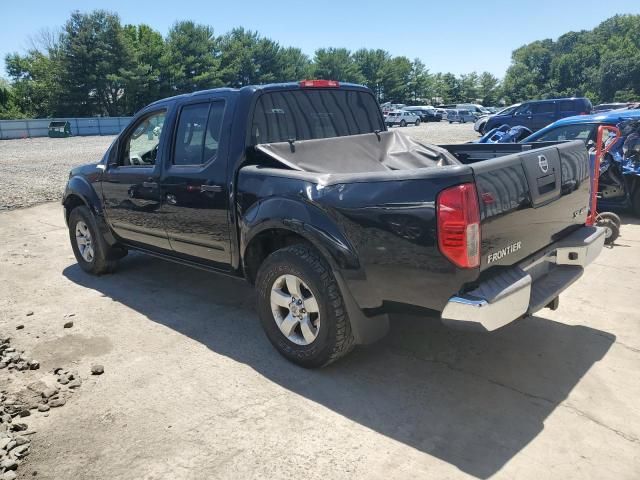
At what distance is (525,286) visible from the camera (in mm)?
2977

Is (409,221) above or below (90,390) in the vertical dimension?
above

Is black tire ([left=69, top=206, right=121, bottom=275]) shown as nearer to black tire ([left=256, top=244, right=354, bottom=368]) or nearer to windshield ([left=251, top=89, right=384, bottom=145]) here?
windshield ([left=251, top=89, right=384, bottom=145])

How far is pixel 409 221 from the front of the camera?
2896 millimetres

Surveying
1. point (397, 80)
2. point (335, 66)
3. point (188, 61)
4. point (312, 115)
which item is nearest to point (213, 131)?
point (312, 115)

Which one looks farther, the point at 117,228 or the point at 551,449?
the point at 117,228

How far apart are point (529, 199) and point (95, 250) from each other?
15.5ft

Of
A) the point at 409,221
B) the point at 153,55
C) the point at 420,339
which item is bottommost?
the point at 420,339

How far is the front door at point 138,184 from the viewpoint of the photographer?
193 inches

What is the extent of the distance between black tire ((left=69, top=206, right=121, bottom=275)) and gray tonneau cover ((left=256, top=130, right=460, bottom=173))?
2.81 m

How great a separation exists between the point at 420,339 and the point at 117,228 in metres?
3.41

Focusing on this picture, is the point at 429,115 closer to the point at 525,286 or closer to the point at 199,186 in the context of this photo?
the point at 199,186

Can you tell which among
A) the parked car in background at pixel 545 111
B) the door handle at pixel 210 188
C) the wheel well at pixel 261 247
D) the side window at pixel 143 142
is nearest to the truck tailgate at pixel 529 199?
the wheel well at pixel 261 247

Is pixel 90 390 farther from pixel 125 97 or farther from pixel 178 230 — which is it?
pixel 125 97

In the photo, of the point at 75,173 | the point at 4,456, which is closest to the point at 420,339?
the point at 4,456
